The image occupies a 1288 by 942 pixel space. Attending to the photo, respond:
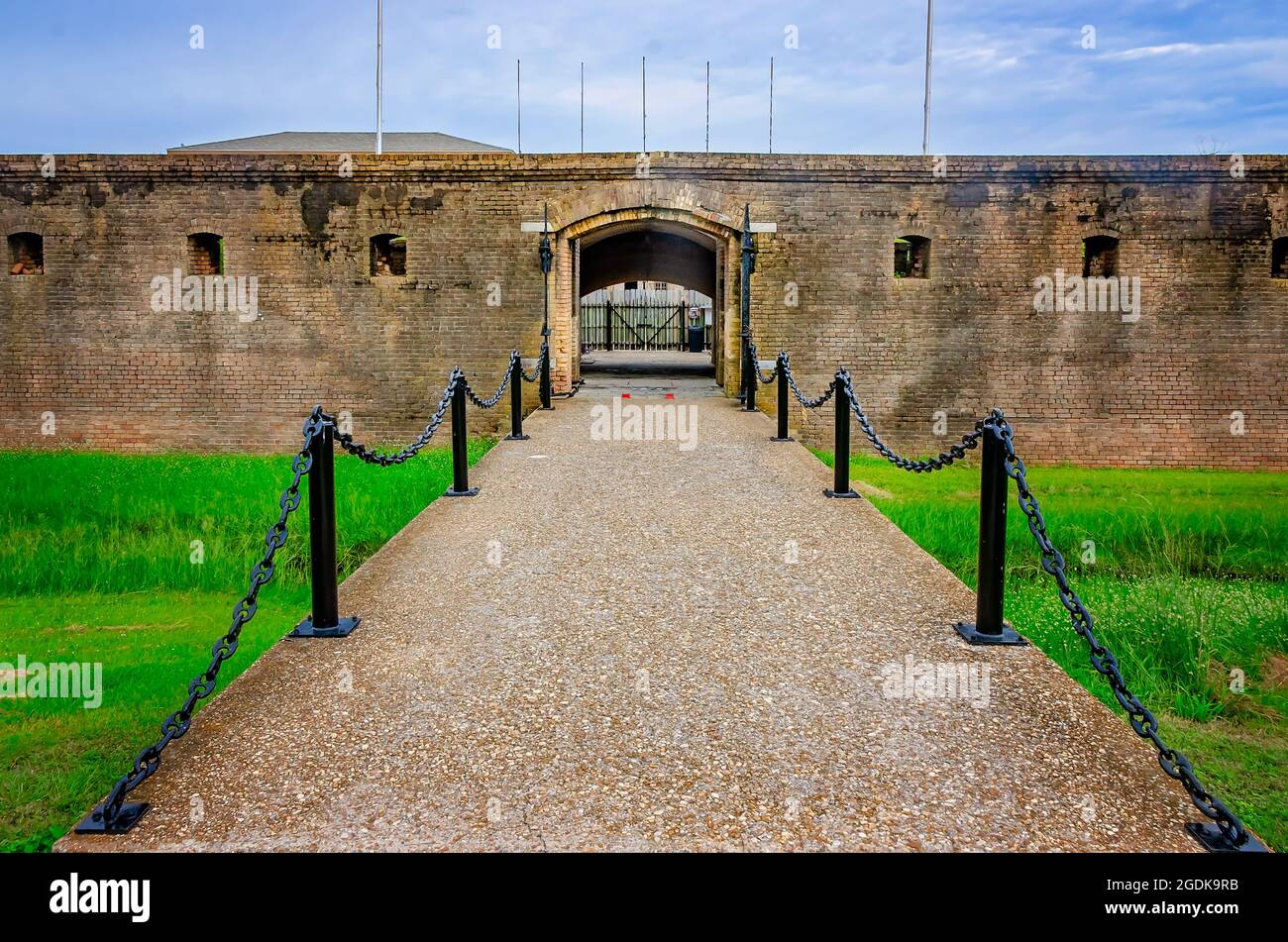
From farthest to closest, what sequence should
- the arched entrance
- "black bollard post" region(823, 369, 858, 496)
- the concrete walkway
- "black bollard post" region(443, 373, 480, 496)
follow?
the arched entrance → "black bollard post" region(443, 373, 480, 496) → "black bollard post" region(823, 369, 858, 496) → the concrete walkway

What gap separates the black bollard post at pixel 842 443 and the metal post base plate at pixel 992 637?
10.8 feet

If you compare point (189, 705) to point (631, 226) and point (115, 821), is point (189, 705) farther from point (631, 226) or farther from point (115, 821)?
point (631, 226)

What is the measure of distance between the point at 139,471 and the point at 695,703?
38.1 feet

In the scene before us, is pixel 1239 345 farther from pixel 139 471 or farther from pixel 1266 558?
pixel 139 471

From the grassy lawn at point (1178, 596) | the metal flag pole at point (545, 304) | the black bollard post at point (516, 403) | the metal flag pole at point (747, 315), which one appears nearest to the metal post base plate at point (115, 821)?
the grassy lawn at point (1178, 596)

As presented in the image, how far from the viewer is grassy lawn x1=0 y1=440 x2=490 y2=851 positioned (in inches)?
172

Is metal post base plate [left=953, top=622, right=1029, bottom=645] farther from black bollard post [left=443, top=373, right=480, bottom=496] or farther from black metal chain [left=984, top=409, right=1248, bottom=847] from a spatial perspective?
black bollard post [left=443, top=373, right=480, bottom=496]

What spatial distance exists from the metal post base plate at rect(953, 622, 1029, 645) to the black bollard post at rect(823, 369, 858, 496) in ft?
10.8

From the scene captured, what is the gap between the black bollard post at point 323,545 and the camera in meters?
4.71

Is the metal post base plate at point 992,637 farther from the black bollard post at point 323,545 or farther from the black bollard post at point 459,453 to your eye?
the black bollard post at point 459,453

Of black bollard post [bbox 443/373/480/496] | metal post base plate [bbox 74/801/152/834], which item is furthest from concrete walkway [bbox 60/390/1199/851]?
black bollard post [bbox 443/373/480/496]

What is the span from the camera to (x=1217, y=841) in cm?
301

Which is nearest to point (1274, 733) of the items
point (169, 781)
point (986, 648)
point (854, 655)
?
point (986, 648)

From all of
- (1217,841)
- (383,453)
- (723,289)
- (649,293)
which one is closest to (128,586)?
(383,453)
